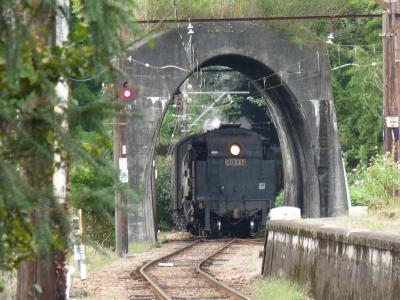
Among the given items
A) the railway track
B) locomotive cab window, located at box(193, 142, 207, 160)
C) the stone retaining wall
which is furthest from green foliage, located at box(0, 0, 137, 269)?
locomotive cab window, located at box(193, 142, 207, 160)

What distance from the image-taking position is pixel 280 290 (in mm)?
14977

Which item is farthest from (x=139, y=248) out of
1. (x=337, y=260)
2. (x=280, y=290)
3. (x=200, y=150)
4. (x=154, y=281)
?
(x=337, y=260)

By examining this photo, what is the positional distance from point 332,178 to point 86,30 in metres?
27.9

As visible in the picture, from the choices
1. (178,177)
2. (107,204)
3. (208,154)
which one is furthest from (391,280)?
(178,177)

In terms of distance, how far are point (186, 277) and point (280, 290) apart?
5.62 m

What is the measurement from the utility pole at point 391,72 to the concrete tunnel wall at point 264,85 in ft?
30.4

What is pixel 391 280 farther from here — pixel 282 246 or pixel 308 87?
pixel 308 87

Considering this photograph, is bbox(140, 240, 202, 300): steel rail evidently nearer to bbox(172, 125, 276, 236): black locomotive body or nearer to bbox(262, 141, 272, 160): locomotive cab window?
bbox(172, 125, 276, 236): black locomotive body

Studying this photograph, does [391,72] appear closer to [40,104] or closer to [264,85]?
[264,85]

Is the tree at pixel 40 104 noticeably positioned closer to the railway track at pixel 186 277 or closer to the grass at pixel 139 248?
the railway track at pixel 186 277

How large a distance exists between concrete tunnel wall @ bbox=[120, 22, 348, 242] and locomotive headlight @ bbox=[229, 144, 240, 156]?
9.26 feet

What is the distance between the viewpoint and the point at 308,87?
110 feet

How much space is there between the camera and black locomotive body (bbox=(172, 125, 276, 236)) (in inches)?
1453

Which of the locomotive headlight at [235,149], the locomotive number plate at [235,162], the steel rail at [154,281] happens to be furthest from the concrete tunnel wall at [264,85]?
the steel rail at [154,281]
